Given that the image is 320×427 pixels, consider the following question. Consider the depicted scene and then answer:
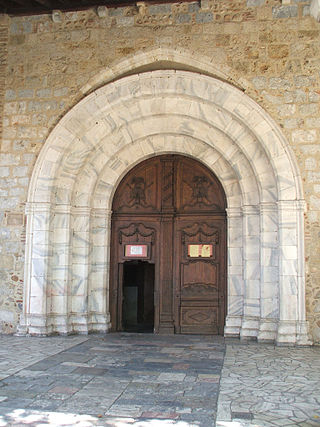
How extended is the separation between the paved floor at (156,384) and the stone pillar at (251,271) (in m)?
0.39

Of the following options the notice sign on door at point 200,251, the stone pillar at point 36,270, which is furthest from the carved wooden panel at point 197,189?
the stone pillar at point 36,270

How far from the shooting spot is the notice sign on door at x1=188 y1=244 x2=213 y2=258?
708 centimetres

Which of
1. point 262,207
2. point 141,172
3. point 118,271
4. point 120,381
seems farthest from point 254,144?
point 120,381

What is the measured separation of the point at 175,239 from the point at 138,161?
4.48 feet

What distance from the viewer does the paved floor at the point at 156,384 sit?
3176 mm

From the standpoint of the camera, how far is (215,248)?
23.2 ft

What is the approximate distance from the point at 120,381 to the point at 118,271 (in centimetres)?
325

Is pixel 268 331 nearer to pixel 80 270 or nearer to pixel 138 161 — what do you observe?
pixel 80 270

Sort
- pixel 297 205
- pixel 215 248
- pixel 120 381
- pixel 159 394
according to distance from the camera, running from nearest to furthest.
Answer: pixel 159 394, pixel 120 381, pixel 297 205, pixel 215 248

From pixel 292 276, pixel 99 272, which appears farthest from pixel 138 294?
pixel 292 276

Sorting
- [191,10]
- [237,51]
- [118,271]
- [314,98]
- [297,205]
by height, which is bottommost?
[118,271]

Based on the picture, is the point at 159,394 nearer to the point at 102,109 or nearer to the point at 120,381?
the point at 120,381

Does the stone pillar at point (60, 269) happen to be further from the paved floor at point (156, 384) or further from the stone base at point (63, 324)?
the paved floor at point (156, 384)

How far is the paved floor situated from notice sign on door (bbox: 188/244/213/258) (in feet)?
4.69
